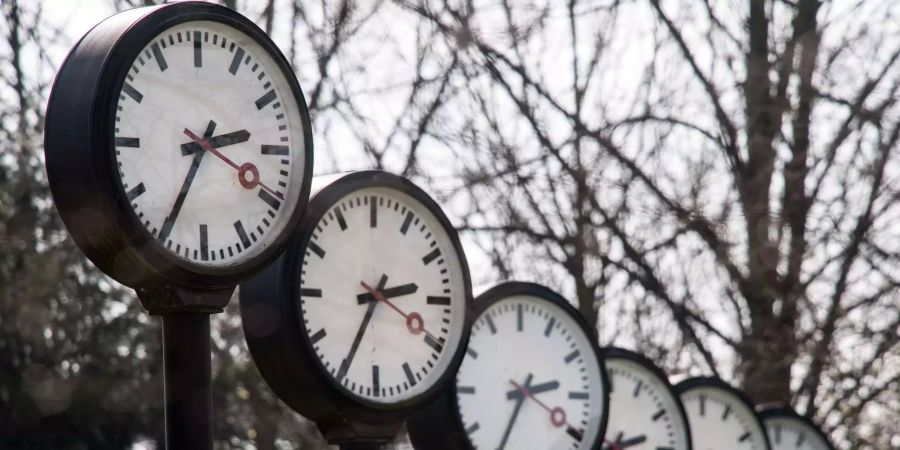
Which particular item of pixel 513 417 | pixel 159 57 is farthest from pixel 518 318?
pixel 159 57

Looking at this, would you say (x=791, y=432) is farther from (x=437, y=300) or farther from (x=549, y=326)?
(x=437, y=300)

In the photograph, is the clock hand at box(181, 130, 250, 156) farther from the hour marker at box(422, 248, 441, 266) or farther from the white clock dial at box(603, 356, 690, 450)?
the white clock dial at box(603, 356, 690, 450)

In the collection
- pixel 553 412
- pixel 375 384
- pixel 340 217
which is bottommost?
pixel 375 384

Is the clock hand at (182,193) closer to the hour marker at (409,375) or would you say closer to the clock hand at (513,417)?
the hour marker at (409,375)

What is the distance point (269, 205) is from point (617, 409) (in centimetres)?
256

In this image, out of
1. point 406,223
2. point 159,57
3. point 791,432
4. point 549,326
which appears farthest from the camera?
point 791,432

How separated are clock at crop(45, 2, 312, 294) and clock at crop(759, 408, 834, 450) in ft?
13.1

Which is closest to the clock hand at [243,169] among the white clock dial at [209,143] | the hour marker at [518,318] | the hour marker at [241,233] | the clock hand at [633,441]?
the white clock dial at [209,143]

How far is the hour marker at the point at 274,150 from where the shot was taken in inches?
165

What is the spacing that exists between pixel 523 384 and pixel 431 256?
34.9 inches

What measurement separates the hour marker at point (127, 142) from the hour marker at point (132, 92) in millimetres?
108

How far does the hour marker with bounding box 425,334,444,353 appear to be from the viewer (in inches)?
189

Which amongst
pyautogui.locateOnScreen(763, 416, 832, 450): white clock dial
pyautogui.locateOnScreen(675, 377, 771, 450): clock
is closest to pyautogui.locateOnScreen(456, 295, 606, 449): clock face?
pyautogui.locateOnScreen(675, 377, 771, 450): clock

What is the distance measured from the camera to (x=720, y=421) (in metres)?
6.95
